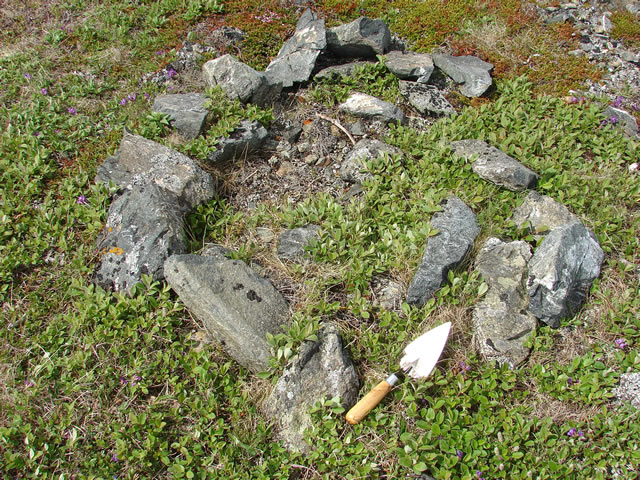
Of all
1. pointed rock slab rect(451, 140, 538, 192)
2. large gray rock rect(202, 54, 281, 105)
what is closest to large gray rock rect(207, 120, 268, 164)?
large gray rock rect(202, 54, 281, 105)

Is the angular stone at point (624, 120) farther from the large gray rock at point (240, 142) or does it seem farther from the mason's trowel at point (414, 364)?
the large gray rock at point (240, 142)

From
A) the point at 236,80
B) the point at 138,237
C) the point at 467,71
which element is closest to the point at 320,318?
the point at 138,237

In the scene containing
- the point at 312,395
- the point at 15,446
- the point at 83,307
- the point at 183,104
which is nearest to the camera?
the point at 15,446

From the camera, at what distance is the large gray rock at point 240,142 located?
599 centimetres

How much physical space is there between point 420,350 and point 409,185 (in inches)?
86.9

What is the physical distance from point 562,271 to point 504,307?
644 millimetres

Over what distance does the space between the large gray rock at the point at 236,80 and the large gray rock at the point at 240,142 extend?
0.58m

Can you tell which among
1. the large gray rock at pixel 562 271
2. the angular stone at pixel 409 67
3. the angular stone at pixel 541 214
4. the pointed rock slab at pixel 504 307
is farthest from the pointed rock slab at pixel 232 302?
the angular stone at pixel 409 67

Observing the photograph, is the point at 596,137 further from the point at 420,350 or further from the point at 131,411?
the point at 131,411

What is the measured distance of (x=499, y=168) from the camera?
557cm

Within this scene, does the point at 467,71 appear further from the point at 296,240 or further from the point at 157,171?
the point at 157,171

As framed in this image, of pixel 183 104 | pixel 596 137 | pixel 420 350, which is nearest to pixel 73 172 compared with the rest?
pixel 183 104

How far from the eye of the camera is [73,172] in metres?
5.97

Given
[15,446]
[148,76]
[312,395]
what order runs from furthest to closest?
[148,76] → [312,395] → [15,446]
